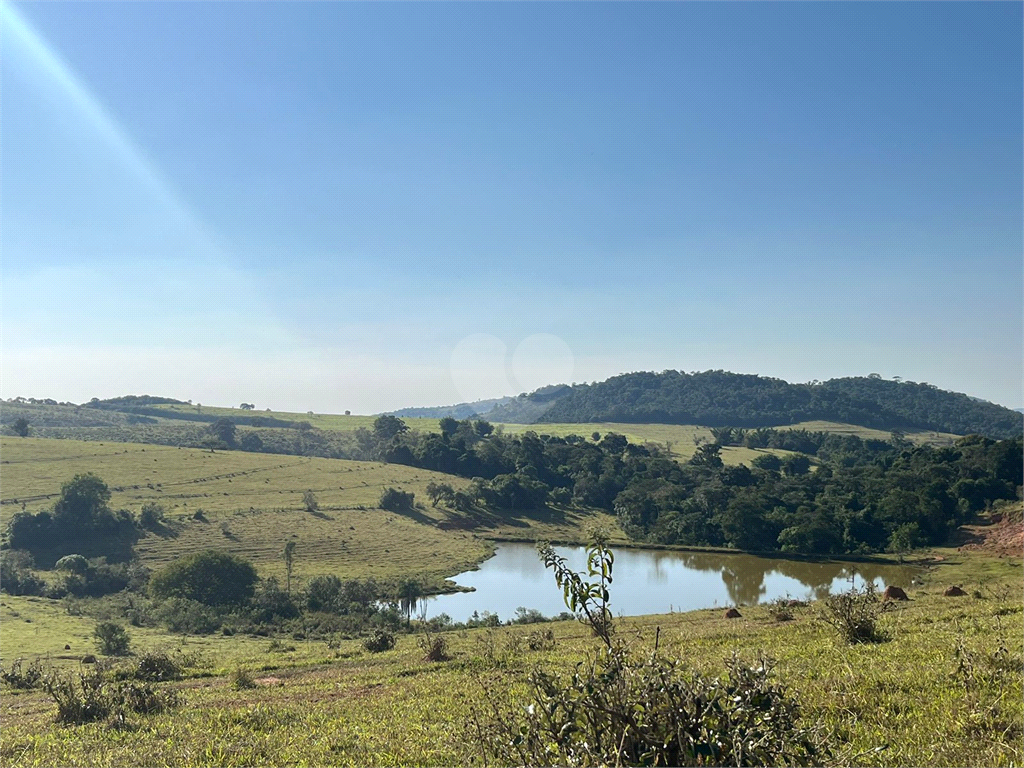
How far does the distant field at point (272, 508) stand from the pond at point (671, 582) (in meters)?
4.34

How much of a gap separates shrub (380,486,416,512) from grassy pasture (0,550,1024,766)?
56793 millimetres

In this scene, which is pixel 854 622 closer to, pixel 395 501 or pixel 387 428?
pixel 395 501

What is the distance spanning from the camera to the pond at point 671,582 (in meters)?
42.9

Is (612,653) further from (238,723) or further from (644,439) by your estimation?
(644,439)

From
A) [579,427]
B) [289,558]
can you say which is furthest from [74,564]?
[579,427]

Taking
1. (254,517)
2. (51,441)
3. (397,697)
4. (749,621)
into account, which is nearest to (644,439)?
(254,517)

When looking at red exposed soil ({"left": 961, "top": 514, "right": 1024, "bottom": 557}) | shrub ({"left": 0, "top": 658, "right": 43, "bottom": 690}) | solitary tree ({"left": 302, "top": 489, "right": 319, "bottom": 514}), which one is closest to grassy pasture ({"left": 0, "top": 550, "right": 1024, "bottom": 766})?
shrub ({"left": 0, "top": 658, "right": 43, "bottom": 690})

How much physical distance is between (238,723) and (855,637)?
432 inches

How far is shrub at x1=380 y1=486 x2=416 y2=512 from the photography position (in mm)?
73750

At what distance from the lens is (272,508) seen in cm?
6688

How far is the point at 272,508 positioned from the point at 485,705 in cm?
6364

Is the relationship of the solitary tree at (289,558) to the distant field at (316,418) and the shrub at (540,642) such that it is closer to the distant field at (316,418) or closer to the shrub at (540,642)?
the shrub at (540,642)

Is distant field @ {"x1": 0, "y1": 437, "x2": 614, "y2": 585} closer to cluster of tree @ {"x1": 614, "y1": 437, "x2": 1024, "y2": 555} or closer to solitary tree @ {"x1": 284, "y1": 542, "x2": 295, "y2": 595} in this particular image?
solitary tree @ {"x1": 284, "y1": 542, "x2": 295, "y2": 595}

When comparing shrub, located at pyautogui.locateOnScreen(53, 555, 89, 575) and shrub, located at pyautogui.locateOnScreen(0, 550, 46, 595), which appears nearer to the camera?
shrub, located at pyautogui.locateOnScreen(0, 550, 46, 595)
